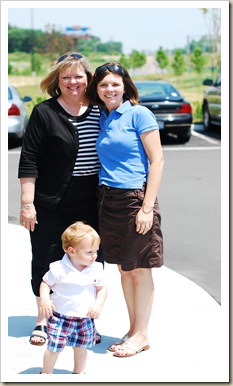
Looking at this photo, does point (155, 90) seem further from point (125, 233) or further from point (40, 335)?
point (125, 233)

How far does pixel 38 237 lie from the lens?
521 cm

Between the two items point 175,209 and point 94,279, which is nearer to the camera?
point 94,279

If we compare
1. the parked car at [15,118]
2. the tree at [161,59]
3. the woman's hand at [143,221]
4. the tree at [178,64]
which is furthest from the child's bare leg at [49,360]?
the tree at [161,59]

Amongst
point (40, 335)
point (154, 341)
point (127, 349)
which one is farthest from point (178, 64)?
point (127, 349)

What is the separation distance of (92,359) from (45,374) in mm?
618

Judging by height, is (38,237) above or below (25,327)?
above

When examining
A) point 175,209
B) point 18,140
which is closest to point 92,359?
point 175,209

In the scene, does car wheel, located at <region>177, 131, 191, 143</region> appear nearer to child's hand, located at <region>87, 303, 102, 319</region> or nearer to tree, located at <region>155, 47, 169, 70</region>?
child's hand, located at <region>87, 303, 102, 319</region>

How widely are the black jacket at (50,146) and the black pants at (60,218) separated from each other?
9 centimetres

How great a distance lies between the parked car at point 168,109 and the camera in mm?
16812

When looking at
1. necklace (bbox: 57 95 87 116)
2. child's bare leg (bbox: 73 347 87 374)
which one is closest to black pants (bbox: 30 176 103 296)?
necklace (bbox: 57 95 87 116)

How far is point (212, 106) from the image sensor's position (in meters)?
18.7

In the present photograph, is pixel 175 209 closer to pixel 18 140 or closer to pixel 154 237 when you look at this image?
pixel 154 237

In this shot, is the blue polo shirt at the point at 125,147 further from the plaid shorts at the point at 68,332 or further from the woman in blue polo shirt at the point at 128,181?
the plaid shorts at the point at 68,332
